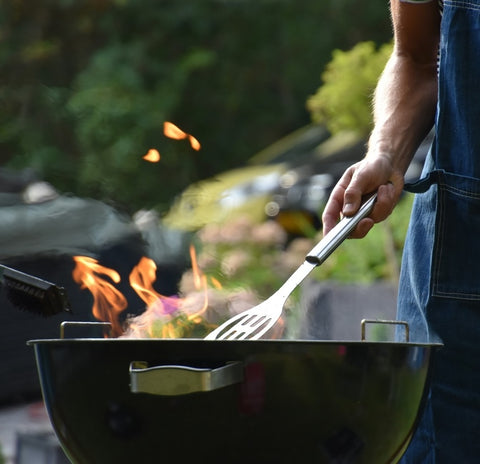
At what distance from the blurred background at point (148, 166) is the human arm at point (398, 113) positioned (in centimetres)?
38

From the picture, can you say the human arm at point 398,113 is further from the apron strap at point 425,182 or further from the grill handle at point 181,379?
the grill handle at point 181,379

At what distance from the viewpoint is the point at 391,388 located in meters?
1.00

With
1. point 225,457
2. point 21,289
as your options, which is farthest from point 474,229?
point 21,289

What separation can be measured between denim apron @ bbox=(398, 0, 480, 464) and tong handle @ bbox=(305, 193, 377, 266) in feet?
0.29

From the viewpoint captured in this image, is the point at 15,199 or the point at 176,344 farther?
the point at 15,199

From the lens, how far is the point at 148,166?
333cm

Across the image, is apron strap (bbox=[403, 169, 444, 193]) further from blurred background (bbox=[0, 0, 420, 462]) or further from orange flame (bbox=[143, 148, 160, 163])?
orange flame (bbox=[143, 148, 160, 163])

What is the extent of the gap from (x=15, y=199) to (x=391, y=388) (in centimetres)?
237

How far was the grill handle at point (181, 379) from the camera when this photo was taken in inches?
37.5

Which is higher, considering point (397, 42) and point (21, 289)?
point (397, 42)

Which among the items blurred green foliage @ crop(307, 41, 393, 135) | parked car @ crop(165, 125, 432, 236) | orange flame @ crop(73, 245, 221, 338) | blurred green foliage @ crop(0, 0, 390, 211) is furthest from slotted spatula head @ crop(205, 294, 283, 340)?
parked car @ crop(165, 125, 432, 236)

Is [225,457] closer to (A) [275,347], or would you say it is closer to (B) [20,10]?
(A) [275,347]

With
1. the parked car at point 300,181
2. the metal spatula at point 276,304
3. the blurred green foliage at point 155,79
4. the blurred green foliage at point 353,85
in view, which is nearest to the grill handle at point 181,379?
the metal spatula at point 276,304

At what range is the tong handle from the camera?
111 centimetres
